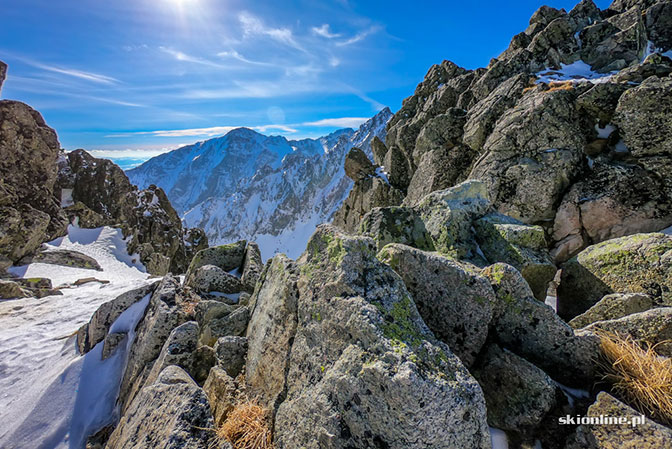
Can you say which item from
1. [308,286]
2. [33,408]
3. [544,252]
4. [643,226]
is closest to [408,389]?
[308,286]

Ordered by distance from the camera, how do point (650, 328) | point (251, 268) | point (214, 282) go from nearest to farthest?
1. point (650, 328)
2. point (214, 282)
3. point (251, 268)

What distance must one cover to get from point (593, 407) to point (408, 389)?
2.31 m

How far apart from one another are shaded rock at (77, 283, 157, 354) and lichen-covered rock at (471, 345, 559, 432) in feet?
30.7

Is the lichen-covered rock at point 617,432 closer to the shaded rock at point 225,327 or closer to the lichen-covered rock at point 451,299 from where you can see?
the lichen-covered rock at point 451,299

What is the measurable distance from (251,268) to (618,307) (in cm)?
1047

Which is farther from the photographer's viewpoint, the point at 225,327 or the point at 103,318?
the point at 103,318

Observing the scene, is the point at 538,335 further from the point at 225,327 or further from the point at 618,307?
the point at 225,327

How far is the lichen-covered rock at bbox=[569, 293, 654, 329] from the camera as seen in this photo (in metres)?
4.94

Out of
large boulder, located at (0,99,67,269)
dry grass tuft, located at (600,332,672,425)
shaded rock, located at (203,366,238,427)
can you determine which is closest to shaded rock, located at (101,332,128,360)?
shaded rock, located at (203,366,238,427)

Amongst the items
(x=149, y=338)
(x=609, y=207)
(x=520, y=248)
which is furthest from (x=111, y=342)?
(x=609, y=207)

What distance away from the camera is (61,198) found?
43.6 metres

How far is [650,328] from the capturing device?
12.8ft

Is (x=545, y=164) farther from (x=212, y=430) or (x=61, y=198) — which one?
(x=61, y=198)

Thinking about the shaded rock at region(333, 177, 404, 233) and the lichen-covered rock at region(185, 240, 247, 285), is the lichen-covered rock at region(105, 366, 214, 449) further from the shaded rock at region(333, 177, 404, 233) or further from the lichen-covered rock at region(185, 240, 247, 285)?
the shaded rock at region(333, 177, 404, 233)
